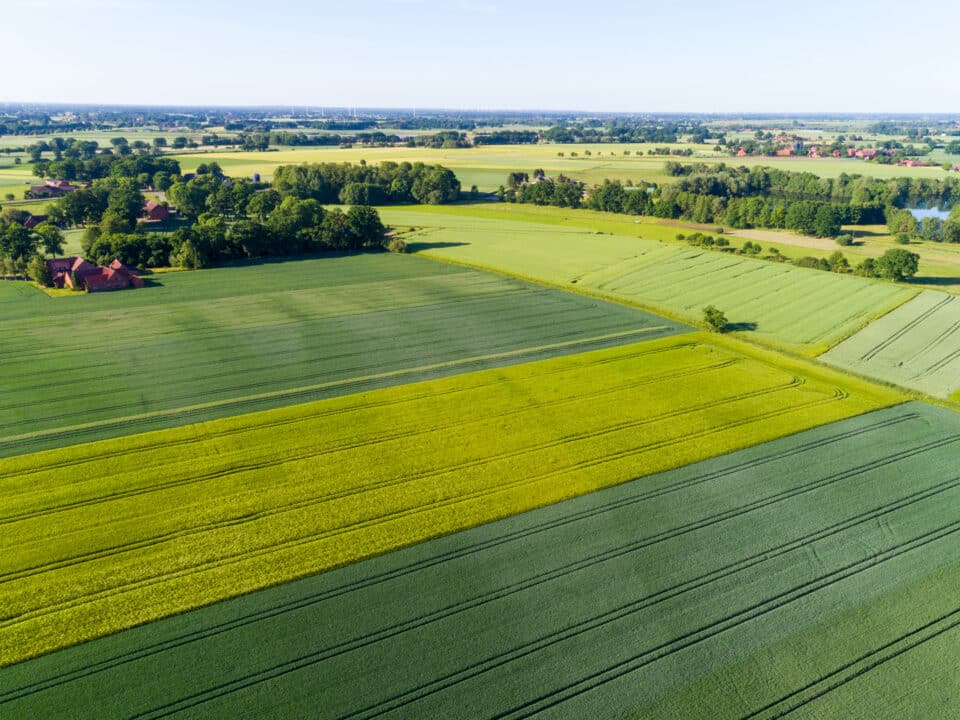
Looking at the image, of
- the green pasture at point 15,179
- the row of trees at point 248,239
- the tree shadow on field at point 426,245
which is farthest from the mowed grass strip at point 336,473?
the green pasture at point 15,179

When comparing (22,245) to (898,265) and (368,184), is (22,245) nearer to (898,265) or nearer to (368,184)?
(368,184)

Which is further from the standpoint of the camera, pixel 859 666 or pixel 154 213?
pixel 154 213

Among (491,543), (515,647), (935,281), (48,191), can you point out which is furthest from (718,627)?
(48,191)

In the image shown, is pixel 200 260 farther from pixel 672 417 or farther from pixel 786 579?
pixel 786 579

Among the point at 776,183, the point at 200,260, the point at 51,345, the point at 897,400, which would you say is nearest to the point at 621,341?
the point at 897,400

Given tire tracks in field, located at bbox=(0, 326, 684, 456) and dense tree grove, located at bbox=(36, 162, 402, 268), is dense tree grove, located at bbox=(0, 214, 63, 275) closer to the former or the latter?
dense tree grove, located at bbox=(36, 162, 402, 268)
